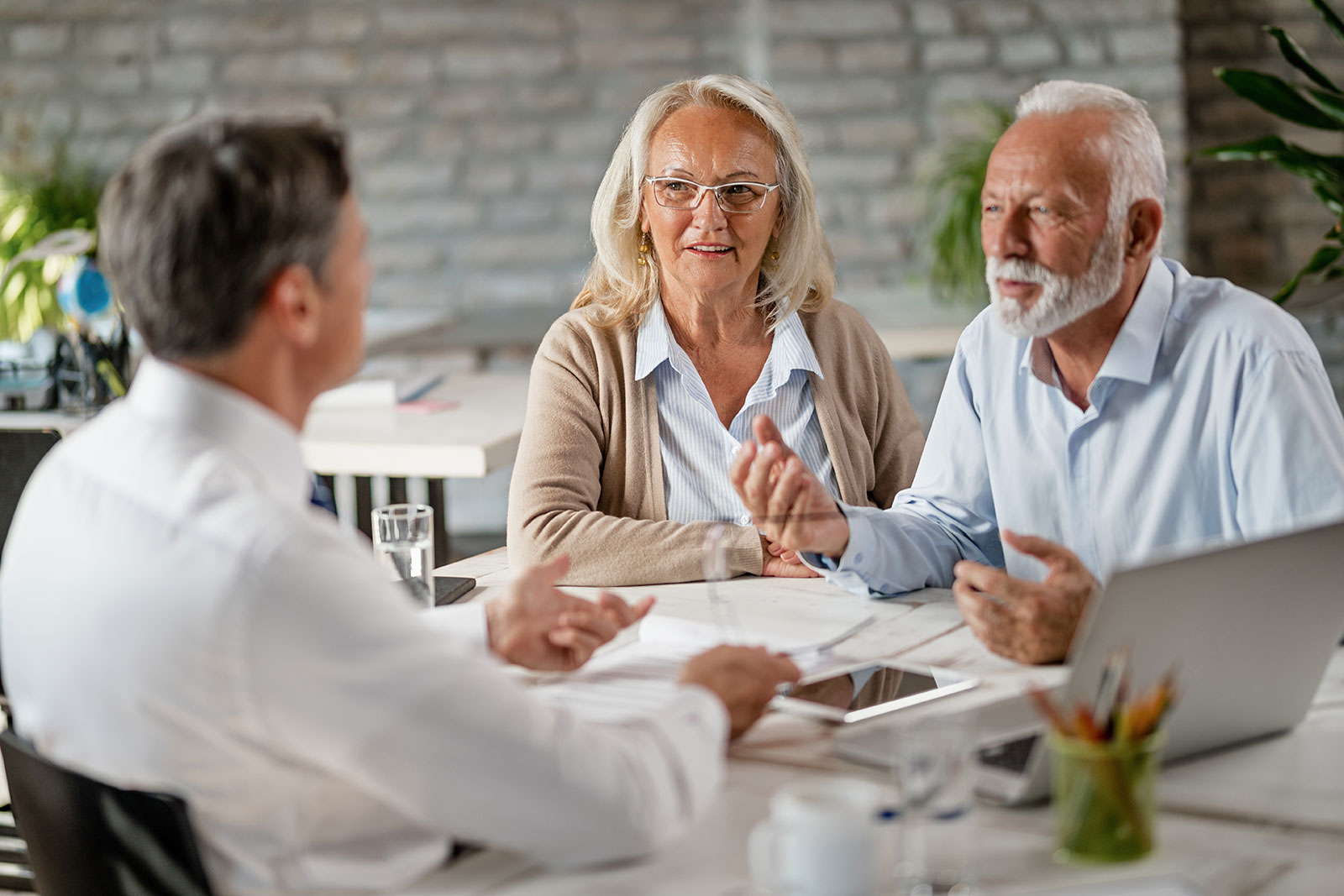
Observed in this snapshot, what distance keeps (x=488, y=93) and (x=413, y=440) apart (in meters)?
2.72

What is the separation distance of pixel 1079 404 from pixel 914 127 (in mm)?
3494

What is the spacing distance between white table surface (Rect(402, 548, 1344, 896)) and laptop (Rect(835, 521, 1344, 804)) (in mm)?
28

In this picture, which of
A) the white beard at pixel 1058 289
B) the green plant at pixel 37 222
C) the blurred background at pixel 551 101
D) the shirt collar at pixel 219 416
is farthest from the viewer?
the blurred background at pixel 551 101

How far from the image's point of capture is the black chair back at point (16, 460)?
7.79 feet

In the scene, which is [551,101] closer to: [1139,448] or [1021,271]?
[1021,271]

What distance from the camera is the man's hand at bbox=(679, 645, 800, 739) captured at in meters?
1.22

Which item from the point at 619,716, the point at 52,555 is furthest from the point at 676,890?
the point at 52,555

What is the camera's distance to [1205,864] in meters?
1.00

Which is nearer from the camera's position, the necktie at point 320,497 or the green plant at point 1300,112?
the necktie at point 320,497

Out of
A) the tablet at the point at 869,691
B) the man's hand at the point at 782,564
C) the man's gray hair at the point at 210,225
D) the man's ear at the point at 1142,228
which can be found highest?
the man's gray hair at the point at 210,225

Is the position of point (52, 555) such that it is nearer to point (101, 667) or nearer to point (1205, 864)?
point (101, 667)

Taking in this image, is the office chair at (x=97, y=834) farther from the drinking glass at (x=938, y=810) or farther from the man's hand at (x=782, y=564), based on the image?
the man's hand at (x=782, y=564)

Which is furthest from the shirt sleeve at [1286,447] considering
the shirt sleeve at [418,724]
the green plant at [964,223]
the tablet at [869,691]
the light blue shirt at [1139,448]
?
the green plant at [964,223]

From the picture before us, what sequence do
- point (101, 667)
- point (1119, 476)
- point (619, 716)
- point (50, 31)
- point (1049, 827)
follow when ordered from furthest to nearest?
point (50, 31) → point (1119, 476) → point (619, 716) → point (1049, 827) → point (101, 667)
